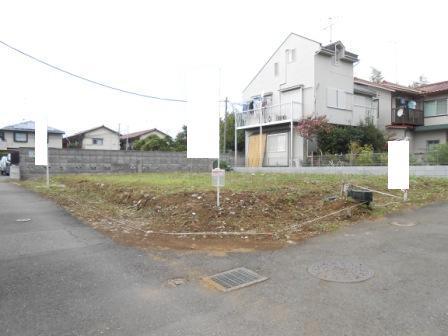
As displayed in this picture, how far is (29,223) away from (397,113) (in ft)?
67.2

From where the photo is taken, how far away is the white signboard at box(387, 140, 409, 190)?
7695mm

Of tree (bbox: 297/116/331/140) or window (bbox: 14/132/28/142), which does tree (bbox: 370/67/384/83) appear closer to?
tree (bbox: 297/116/331/140)

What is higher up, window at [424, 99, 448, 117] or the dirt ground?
window at [424, 99, 448, 117]

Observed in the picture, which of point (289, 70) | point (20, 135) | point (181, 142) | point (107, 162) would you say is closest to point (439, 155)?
point (289, 70)

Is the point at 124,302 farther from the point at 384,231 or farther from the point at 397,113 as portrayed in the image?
the point at 397,113

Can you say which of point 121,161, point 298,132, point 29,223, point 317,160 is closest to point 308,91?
point 298,132

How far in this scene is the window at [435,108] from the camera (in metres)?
20.6

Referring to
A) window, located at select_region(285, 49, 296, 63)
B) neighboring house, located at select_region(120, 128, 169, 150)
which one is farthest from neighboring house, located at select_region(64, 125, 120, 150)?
window, located at select_region(285, 49, 296, 63)

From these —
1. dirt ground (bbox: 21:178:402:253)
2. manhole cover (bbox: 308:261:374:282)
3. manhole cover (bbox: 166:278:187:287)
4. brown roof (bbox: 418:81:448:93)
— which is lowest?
manhole cover (bbox: 166:278:187:287)

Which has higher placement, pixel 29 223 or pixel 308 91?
pixel 308 91

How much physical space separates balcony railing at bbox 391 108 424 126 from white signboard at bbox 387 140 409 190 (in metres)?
14.8

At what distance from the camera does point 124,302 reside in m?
3.30

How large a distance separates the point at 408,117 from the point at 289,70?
25.3 feet

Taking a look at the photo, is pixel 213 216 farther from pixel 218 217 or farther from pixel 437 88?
pixel 437 88
